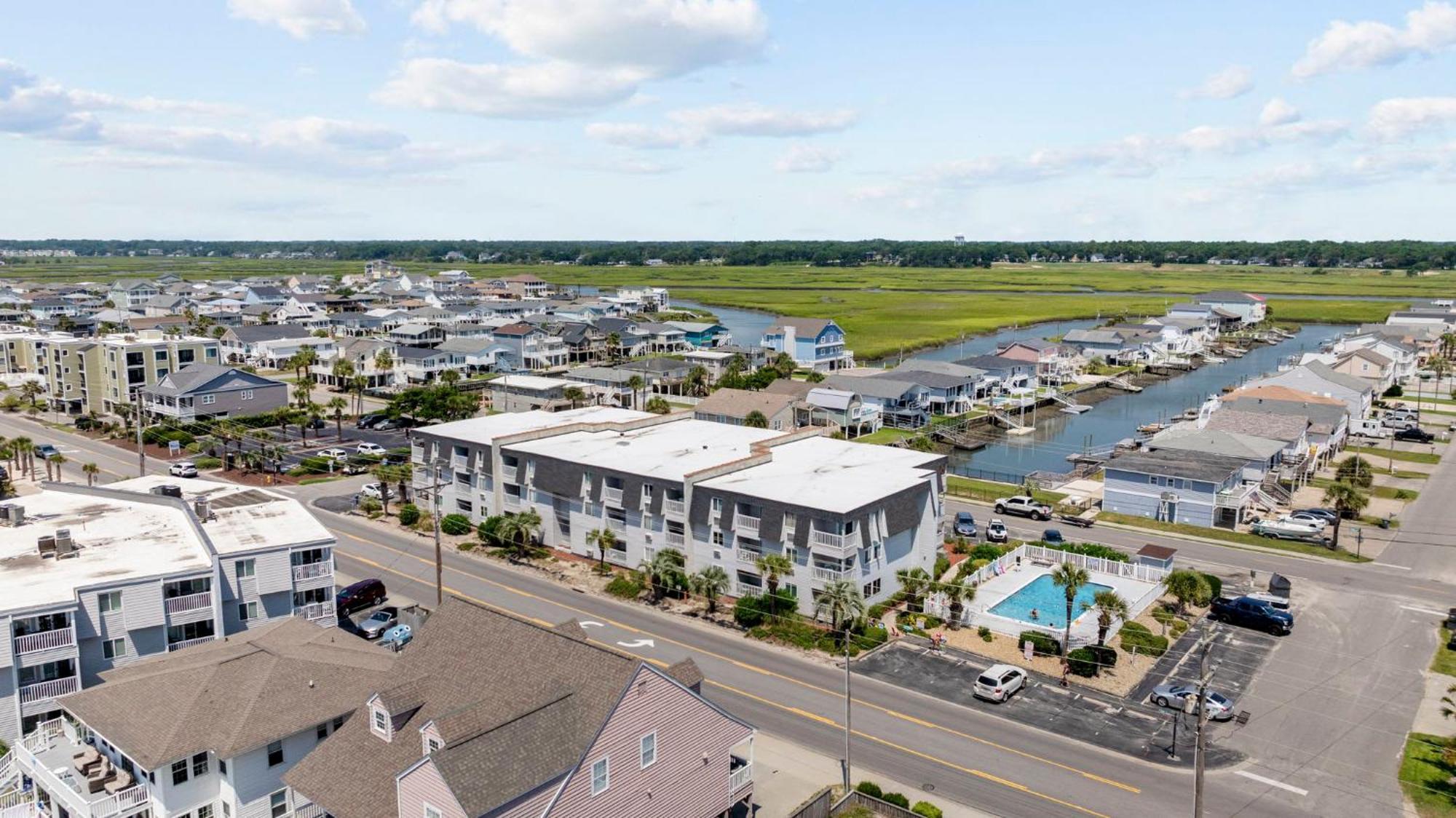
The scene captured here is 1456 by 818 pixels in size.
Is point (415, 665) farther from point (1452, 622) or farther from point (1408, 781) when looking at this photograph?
point (1452, 622)

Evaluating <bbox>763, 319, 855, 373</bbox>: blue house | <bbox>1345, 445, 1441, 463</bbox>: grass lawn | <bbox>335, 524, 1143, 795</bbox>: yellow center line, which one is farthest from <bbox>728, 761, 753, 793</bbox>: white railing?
<bbox>763, 319, 855, 373</bbox>: blue house

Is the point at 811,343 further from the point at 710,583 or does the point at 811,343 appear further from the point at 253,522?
the point at 253,522

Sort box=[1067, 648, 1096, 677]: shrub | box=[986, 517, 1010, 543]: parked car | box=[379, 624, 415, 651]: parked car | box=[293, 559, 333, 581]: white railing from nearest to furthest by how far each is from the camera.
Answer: box=[293, 559, 333, 581]: white railing, box=[1067, 648, 1096, 677]: shrub, box=[379, 624, 415, 651]: parked car, box=[986, 517, 1010, 543]: parked car

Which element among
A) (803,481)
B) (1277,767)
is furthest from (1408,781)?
(803,481)

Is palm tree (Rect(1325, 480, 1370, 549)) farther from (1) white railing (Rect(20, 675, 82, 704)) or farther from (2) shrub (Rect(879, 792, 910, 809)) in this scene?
(1) white railing (Rect(20, 675, 82, 704))

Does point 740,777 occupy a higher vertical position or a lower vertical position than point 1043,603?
higher

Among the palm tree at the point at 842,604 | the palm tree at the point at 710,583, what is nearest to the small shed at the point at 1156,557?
the palm tree at the point at 842,604

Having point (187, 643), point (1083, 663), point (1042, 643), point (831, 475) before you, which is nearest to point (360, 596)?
point (187, 643)
